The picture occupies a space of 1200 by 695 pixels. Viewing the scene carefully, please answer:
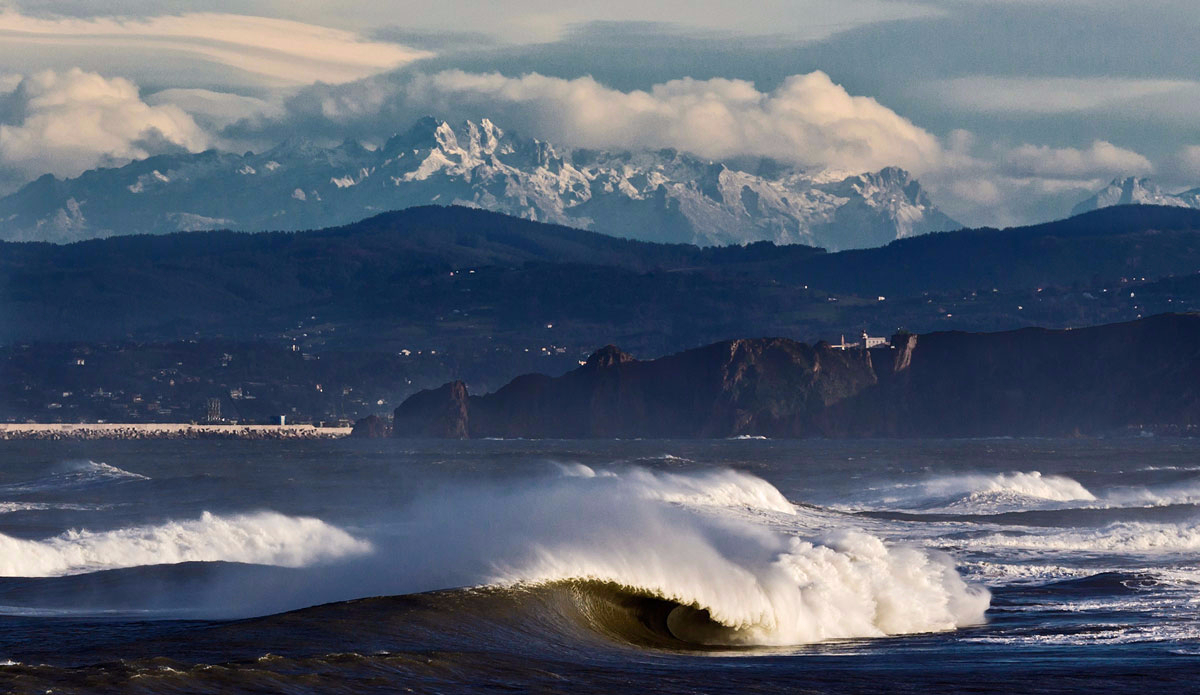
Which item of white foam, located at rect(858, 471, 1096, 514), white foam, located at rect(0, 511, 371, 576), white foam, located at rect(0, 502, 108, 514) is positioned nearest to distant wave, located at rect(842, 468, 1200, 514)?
white foam, located at rect(858, 471, 1096, 514)

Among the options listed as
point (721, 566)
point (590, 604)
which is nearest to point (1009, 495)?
point (721, 566)

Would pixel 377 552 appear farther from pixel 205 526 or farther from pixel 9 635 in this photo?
pixel 205 526

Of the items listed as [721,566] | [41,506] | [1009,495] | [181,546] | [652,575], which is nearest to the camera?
[652,575]

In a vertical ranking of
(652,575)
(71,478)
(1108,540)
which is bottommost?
(1108,540)

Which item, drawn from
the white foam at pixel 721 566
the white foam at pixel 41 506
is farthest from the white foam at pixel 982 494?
the white foam at pixel 721 566

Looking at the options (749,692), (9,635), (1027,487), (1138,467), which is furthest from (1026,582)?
(1138,467)

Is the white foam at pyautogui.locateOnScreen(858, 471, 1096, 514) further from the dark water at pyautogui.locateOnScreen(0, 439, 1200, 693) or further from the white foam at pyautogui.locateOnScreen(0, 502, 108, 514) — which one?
the white foam at pyautogui.locateOnScreen(0, 502, 108, 514)

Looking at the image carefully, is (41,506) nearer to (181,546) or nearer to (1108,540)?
(181,546)

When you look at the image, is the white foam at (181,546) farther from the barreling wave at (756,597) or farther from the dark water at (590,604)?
the barreling wave at (756,597)
